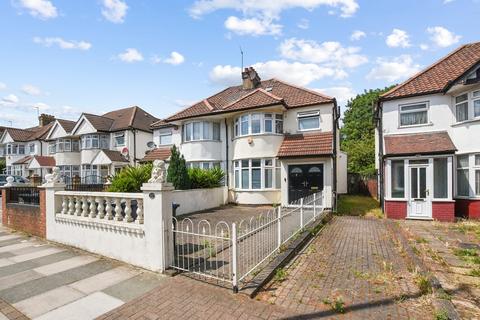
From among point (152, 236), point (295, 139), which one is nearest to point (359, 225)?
point (295, 139)

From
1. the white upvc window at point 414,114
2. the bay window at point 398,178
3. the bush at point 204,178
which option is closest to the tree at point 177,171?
the bush at point 204,178

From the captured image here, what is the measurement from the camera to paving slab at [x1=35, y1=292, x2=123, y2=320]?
3904 mm

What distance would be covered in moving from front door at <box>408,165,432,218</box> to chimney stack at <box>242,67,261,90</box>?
1228 cm

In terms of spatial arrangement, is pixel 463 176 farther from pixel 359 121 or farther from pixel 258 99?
pixel 359 121

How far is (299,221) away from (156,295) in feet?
19.5

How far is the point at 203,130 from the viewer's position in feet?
58.6

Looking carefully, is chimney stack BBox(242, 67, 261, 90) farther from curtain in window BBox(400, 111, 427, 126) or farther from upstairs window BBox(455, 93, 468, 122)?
upstairs window BBox(455, 93, 468, 122)

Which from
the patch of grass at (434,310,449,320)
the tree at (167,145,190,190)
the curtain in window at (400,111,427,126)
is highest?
Answer: the curtain in window at (400,111,427,126)

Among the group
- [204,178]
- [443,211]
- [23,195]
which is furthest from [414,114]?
[23,195]

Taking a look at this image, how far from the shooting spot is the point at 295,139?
15.8m

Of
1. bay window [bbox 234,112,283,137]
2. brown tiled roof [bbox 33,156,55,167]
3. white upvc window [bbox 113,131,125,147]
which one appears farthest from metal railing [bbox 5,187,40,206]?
brown tiled roof [bbox 33,156,55,167]

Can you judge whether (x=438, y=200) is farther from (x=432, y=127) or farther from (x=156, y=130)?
(x=156, y=130)

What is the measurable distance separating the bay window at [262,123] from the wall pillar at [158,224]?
1107cm

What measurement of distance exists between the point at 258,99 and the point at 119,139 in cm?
1588
